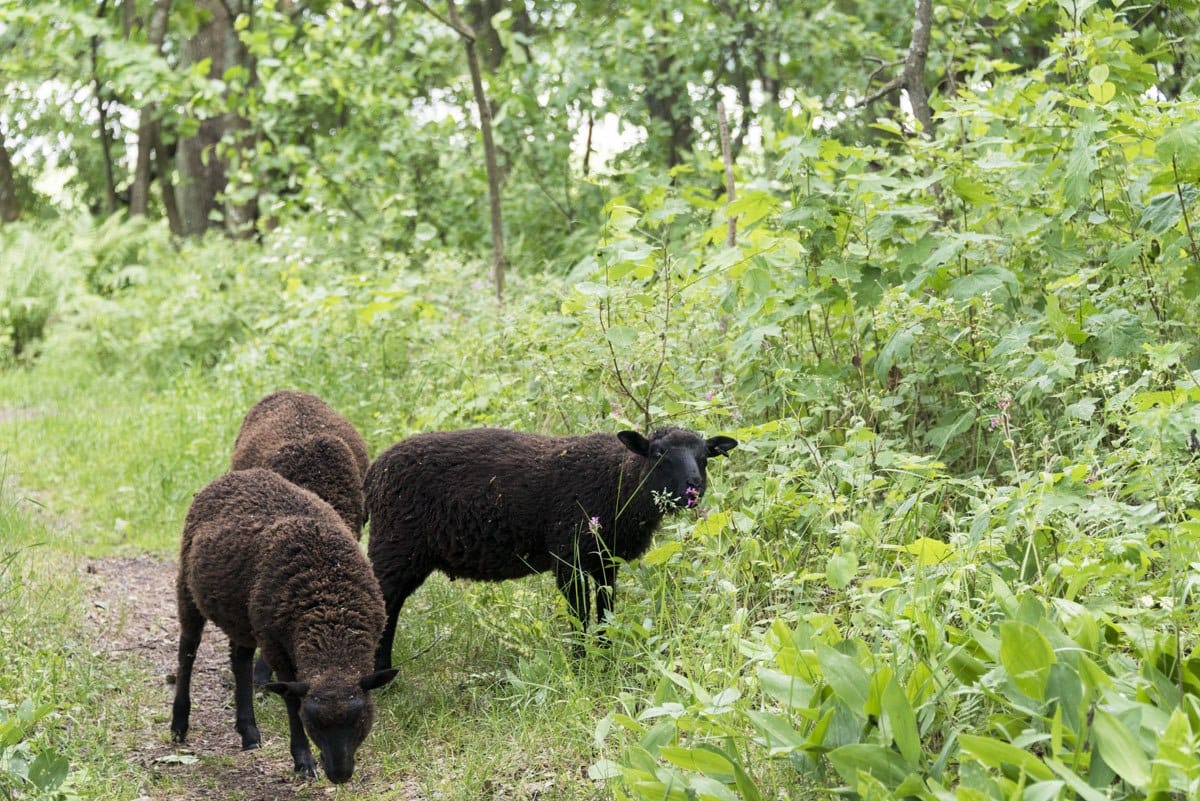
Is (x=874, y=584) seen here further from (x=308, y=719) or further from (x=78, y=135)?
(x=78, y=135)

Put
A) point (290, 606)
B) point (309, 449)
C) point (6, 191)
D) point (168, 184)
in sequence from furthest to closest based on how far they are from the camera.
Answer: point (6, 191) → point (168, 184) → point (309, 449) → point (290, 606)

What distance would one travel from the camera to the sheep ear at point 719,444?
234 inches

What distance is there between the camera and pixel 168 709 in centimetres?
589

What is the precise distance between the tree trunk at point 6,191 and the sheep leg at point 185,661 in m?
20.2

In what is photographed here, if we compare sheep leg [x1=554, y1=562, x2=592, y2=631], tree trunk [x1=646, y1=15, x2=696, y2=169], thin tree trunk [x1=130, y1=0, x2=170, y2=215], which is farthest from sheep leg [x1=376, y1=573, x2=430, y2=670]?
thin tree trunk [x1=130, y1=0, x2=170, y2=215]

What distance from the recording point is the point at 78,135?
77.0 ft

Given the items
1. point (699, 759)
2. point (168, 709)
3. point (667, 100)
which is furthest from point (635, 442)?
point (667, 100)

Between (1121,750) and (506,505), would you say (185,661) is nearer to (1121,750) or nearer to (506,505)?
(506,505)

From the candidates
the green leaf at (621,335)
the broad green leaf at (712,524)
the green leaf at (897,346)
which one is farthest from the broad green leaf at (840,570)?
the green leaf at (621,335)

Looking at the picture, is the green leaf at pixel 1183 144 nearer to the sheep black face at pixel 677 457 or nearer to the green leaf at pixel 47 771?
the sheep black face at pixel 677 457

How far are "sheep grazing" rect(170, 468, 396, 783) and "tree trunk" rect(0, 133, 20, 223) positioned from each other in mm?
20272

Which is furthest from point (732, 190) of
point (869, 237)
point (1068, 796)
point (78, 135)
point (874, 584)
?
point (78, 135)

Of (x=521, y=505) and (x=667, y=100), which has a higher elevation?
(x=667, y=100)

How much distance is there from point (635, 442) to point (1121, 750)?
304 cm
